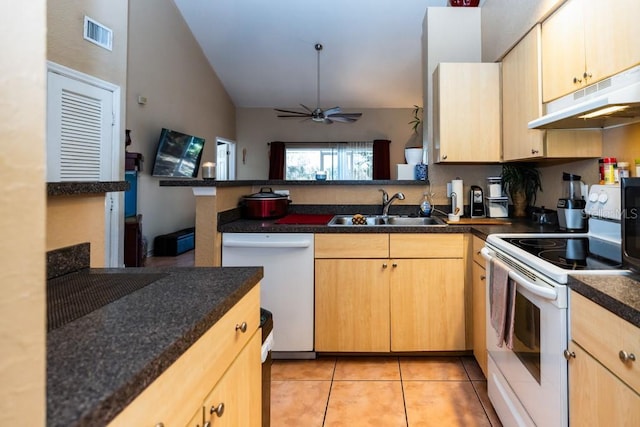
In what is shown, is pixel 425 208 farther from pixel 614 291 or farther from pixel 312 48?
pixel 312 48

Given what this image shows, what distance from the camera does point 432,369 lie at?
2.17 m

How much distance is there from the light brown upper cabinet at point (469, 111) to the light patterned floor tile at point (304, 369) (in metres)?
1.60

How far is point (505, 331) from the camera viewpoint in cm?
147

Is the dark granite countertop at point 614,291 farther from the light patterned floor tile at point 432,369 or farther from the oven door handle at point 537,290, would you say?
the light patterned floor tile at point 432,369

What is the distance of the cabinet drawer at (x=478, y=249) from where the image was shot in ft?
6.47

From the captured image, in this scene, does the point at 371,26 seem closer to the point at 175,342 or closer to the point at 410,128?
the point at 410,128

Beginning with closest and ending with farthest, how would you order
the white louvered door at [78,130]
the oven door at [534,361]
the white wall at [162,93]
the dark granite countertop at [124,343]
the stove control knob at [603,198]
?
the dark granite countertop at [124,343] < the oven door at [534,361] < the stove control knob at [603,198] < the white louvered door at [78,130] < the white wall at [162,93]

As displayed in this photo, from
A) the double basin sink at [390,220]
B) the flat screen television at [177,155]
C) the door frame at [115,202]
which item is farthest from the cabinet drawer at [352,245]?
the flat screen television at [177,155]

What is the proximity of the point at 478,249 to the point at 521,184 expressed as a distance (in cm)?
82

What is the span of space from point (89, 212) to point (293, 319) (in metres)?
1.41

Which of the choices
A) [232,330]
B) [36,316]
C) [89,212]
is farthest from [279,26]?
[36,316]

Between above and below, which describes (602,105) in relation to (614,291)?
above

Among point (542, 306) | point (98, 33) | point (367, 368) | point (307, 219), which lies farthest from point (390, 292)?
point (98, 33)

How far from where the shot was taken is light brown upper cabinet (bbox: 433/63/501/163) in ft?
7.80
